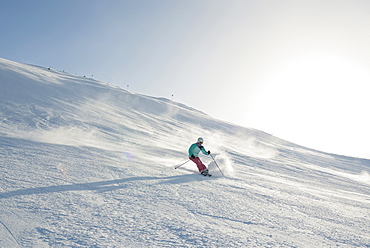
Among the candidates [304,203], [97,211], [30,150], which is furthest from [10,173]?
[304,203]

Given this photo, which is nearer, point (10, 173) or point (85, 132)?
point (10, 173)

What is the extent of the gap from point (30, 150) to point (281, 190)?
8.57 meters

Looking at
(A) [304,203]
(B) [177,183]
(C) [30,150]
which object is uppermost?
(A) [304,203]

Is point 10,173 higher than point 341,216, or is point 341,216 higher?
point 341,216

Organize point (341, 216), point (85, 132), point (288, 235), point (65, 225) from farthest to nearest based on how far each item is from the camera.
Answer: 1. point (85, 132)
2. point (341, 216)
3. point (288, 235)
4. point (65, 225)

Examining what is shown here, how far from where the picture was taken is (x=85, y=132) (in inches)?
471

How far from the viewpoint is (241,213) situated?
479cm

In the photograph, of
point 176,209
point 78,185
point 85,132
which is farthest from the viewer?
point 85,132

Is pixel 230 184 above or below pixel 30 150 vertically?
above

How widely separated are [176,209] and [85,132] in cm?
918

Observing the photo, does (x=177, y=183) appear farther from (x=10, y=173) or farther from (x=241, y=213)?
(x=10, y=173)

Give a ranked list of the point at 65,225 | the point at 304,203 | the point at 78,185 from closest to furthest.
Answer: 1. the point at 65,225
2. the point at 78,185
3. the point at 304,203

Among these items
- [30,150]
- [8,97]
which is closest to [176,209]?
[30,150]

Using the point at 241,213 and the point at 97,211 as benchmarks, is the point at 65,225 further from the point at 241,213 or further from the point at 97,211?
the point at 241,213
